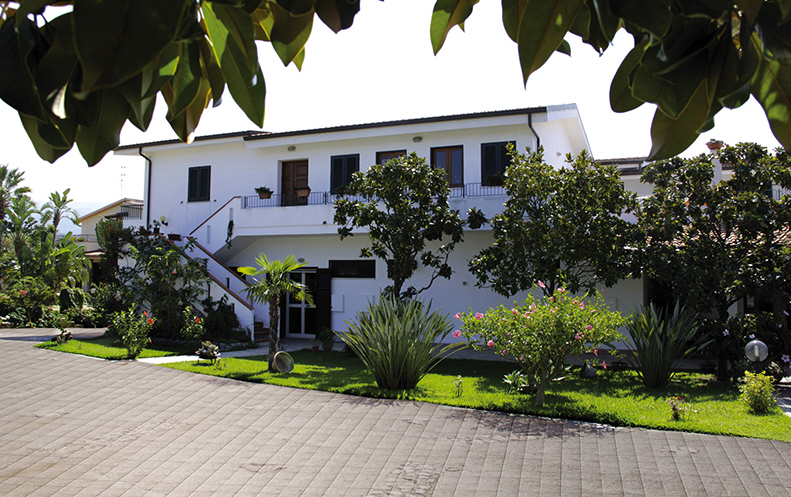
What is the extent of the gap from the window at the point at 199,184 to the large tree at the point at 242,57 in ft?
76.6

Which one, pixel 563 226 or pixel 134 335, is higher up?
pixel 563 226

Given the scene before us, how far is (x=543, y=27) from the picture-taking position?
100cm

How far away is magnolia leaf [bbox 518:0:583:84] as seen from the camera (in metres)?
0.99

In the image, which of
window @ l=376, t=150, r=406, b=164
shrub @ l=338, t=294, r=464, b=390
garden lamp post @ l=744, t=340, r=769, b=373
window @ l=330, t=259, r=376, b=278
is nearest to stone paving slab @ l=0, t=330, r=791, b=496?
shrub @ l=338, t=294, r=464, b=390

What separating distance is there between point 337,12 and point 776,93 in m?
0.81

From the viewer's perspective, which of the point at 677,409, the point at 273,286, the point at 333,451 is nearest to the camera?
the point at 333,451

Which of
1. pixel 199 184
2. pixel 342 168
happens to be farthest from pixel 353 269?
pixel 199 184

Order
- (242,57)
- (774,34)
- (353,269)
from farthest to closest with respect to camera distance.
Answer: (353,269) < (242,57) < (774,34)

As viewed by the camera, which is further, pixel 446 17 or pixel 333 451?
pixel 333 451

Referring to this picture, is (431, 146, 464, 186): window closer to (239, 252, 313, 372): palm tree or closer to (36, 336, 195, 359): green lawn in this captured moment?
(239, 252, 313, 372): palm tree

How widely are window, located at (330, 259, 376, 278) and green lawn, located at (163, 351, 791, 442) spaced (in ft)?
16.4

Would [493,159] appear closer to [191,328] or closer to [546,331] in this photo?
[546,331]

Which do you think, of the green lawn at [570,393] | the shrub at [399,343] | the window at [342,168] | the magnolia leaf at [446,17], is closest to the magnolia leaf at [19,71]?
the magnolia leaf at [446,17]

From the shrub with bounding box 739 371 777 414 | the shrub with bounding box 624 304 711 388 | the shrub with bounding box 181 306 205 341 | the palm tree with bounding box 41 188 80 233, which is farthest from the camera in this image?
the palm tree with bounding box 41 188 80 233
